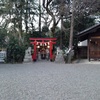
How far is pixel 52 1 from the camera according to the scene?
2319 centimetres

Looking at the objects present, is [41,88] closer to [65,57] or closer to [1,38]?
[65,57]

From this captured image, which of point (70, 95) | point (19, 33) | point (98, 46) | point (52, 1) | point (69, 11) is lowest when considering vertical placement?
point (70, 95)

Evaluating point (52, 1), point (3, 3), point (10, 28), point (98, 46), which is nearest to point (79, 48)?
point (98, 46)

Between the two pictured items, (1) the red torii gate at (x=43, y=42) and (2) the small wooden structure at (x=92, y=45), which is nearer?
(2) the small wooden structure at (x=92, y=45)

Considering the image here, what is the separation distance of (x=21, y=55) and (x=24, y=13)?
622 centimetres

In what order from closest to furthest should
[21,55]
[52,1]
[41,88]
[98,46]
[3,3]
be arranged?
1. [41,88]
2. [21,55]
3. [98,46]
4. [3,3]
5. [52,1]

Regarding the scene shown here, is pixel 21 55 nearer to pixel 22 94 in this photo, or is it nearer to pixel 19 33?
→ pixel 19 33

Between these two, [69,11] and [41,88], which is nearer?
[41,88]

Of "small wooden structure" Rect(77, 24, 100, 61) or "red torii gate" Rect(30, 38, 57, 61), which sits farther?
"red torii gate" Rect(30, 38, 57, 61)

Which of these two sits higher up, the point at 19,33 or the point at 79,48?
the point at 19,33

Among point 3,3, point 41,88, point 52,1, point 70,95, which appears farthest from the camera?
point 52,1

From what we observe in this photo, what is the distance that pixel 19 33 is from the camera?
22.6 meters

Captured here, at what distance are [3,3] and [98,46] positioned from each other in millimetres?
10157

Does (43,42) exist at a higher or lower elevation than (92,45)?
higher
